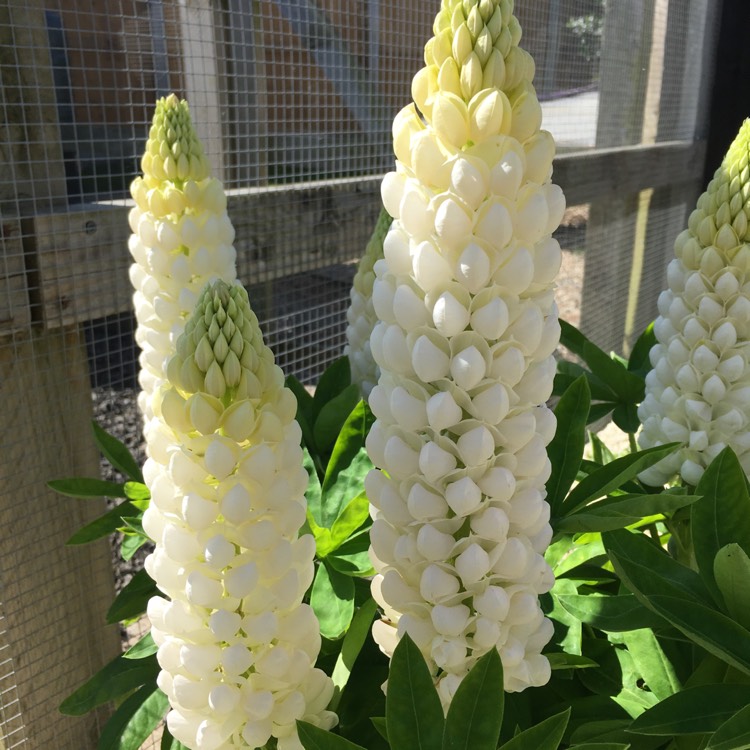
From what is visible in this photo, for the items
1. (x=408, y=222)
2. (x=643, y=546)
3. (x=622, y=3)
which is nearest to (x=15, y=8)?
(x=408, y=222)

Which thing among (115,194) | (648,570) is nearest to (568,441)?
(648,570)

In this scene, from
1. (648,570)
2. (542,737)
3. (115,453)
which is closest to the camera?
(542,737)

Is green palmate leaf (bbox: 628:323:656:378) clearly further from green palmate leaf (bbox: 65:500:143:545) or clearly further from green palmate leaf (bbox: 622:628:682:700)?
green palmate leaf (bbox: 65:500:143:545)

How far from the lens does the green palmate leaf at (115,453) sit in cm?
88

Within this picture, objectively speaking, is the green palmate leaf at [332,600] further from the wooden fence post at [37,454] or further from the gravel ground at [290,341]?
the wooden fence post at [37,454]

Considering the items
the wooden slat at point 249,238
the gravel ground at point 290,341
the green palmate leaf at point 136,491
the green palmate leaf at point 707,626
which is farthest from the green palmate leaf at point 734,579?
the wooden slat at point 249,238

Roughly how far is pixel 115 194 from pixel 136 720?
0.78 meters

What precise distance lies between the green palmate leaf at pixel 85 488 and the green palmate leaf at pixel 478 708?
53 centimetres

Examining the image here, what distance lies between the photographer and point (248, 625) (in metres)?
0.47

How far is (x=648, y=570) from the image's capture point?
54 cm

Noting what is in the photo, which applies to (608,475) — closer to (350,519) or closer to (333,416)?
(350,519)

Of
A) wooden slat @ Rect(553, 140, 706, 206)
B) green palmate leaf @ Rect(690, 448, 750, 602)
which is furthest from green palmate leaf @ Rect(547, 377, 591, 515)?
wooden slat @ Rect(553, 140, 706, 206)

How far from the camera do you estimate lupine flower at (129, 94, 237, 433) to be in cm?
73

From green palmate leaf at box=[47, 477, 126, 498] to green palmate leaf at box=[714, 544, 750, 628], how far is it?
0.62 metres
